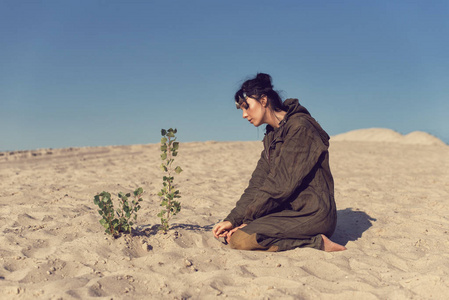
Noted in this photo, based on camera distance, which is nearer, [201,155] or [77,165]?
[77,165]

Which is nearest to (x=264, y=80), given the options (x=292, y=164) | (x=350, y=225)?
(x=292, y=164)

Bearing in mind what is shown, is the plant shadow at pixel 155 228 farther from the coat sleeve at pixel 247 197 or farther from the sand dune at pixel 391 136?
the sand dune at pixel 391 136

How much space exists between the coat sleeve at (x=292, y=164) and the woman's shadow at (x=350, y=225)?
A: 104 cm

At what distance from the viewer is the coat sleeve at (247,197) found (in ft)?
11.0

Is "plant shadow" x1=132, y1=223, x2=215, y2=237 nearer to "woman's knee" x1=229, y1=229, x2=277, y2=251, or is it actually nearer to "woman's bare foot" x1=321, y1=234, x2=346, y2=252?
"woman's knee" x1=229, y1=229, x2=277, y2=251

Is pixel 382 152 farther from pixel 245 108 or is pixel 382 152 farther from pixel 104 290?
pixel 104 290

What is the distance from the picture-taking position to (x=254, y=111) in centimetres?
336

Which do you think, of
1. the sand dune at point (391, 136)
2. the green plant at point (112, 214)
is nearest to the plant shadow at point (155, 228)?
the green plant at point (112, 214)

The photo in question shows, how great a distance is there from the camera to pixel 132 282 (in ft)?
8.41

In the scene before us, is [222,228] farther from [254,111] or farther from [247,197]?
[254,111]

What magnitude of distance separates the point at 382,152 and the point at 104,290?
13221 millimetres

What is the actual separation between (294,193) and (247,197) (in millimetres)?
476

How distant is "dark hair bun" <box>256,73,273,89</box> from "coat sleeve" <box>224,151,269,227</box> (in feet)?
2.53

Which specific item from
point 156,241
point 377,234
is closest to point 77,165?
point 156,241
